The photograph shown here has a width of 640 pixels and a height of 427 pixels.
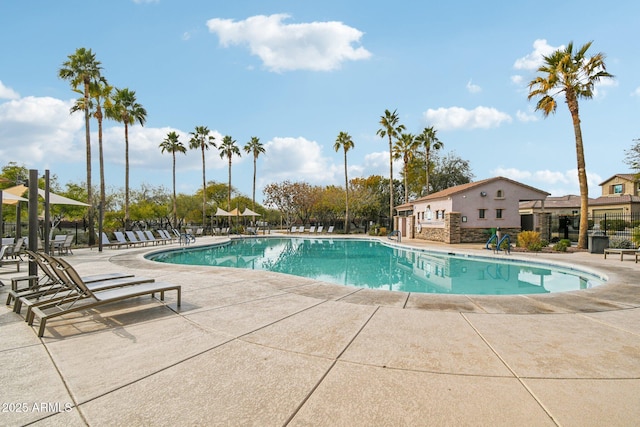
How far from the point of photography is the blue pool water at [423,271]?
9609mm

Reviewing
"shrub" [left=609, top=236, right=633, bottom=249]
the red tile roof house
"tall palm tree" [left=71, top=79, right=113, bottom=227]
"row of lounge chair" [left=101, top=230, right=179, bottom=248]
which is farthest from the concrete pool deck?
"tall palm tree" [left=71, top=79, right=113, bottom=227]

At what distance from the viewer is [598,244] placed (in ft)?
48.2

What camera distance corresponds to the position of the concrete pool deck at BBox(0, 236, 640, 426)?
2.28 meters

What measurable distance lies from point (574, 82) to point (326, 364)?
20.4 metres

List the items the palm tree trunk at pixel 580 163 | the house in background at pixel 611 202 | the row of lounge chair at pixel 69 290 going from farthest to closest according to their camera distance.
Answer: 1. the house in background at pixel 611 202
2. the palm tree trunk at pixel 580 163
3. the row of lounge chair at pixel 69 290

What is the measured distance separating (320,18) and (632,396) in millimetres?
12021

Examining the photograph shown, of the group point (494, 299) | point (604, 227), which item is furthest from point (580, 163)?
point (494, 299)

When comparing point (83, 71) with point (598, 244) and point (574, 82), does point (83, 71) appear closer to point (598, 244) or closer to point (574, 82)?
point (574, 82)

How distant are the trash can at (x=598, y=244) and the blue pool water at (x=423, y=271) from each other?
469cm

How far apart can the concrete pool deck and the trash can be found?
39.5 ft

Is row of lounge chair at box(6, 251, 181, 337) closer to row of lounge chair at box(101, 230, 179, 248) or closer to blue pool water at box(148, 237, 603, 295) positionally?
blue pool water at box(148, 237, 603, 295)

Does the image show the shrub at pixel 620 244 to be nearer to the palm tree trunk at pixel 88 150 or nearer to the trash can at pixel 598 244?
the trash can at pixel 598 244

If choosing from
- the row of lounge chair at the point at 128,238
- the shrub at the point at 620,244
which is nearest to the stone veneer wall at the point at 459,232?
the shrub at the point at 620,244

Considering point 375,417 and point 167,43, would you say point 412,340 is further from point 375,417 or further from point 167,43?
point 167,43
